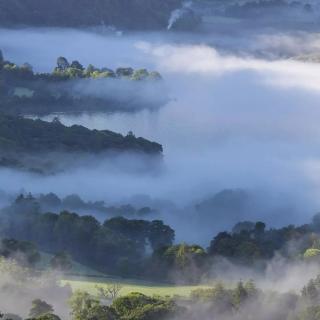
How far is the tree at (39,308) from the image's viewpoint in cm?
1546

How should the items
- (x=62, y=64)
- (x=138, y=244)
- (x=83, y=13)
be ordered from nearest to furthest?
(x=138, y=244) → (x=62, y=64) → (x=83, y=13)

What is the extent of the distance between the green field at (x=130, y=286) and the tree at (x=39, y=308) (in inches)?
56.4

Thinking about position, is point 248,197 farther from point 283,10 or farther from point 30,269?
point 283,10

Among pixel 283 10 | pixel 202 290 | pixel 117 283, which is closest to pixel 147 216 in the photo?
pixel 117 283

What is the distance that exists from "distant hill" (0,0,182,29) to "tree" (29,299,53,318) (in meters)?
35.8

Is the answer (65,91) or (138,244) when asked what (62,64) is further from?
(138,244)

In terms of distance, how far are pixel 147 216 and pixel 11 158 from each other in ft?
14.5

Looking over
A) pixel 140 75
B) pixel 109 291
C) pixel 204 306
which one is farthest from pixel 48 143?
pixel 140 75

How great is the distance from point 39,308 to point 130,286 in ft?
9.00

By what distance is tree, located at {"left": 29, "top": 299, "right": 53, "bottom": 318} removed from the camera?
50.7ft

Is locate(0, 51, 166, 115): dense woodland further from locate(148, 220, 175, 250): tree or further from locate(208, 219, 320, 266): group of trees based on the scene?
locate(208, 219, 320, 266): group of trees

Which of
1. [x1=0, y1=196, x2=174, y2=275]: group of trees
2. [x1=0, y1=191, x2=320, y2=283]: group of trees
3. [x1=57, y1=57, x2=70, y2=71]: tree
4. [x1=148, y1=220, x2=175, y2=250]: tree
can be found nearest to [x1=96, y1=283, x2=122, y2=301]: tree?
[x1=0, y1=191, x2=320, y2=283]: group of trees

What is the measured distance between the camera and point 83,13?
54.6m

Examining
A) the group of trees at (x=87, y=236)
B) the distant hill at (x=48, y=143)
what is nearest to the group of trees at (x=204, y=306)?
the group of trees at (x=87, y=236)
